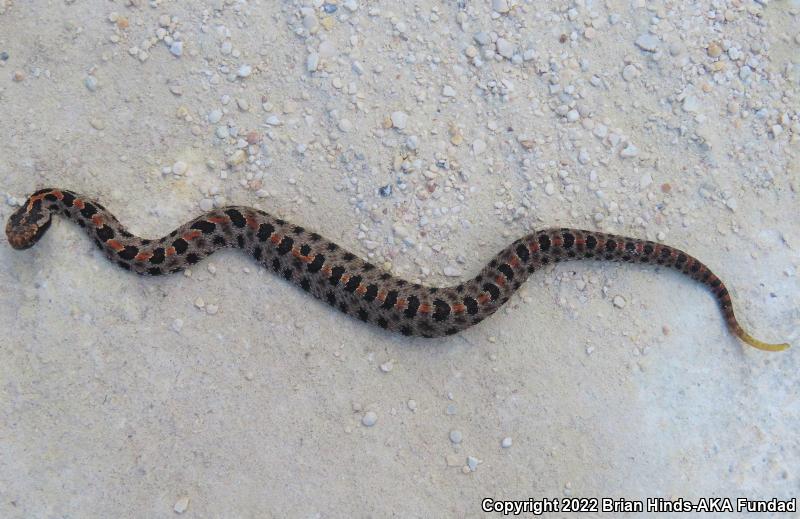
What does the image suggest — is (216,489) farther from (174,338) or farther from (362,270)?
(362,270)

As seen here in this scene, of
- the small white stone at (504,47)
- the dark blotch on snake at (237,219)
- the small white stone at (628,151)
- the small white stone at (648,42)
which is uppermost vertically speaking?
the small white stone at (648,42)

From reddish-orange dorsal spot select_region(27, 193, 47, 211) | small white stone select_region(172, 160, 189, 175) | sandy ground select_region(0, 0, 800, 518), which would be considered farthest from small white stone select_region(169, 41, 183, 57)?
reddish-orange dorsal spot select_region(27, 193, 47, 211)

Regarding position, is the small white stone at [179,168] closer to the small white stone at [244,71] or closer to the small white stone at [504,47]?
the small white stone at [244,71]

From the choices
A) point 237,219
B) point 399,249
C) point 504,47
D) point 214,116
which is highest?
point 504,47

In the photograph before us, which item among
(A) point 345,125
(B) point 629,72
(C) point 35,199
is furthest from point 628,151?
(C) point 35,199

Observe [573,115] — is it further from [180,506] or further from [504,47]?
[180,506]

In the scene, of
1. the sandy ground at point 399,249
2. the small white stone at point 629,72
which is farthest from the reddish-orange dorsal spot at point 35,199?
the small white stone at point 629,72
